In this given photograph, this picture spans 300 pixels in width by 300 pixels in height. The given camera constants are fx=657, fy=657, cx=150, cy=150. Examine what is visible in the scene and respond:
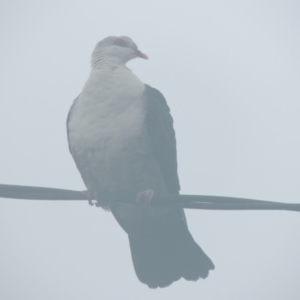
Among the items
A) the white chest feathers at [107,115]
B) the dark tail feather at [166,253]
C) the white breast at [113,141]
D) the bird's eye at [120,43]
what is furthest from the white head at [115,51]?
the dark tail feather at [166,253]

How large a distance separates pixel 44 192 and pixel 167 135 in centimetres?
179

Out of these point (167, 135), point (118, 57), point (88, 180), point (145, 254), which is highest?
point (118, 57)

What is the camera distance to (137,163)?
4922 mm

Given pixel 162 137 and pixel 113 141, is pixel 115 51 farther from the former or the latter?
pixel 113 141

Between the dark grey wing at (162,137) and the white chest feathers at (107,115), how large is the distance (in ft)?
0.24

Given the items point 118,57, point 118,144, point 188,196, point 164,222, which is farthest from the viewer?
point 118,57

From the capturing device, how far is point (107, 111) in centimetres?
496

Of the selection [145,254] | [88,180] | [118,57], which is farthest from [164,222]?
[118,57]

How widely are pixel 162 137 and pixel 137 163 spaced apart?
30cm

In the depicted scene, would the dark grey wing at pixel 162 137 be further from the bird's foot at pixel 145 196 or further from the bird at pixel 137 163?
the bird's foot at pixel 145 196

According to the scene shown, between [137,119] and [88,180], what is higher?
[137,119]

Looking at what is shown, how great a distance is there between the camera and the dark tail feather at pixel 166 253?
4.96m

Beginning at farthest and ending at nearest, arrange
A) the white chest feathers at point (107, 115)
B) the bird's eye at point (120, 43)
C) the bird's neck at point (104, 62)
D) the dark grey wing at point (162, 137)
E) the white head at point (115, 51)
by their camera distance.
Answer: the bird's eye at point (120, 43) → the white head at point (115, 51) → the bird's neck at point (104, 62) → the dark grey wing at point (162, 137) → the white chest feathers at point (107, 115)

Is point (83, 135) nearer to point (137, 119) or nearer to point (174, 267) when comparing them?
point (137, 119)
